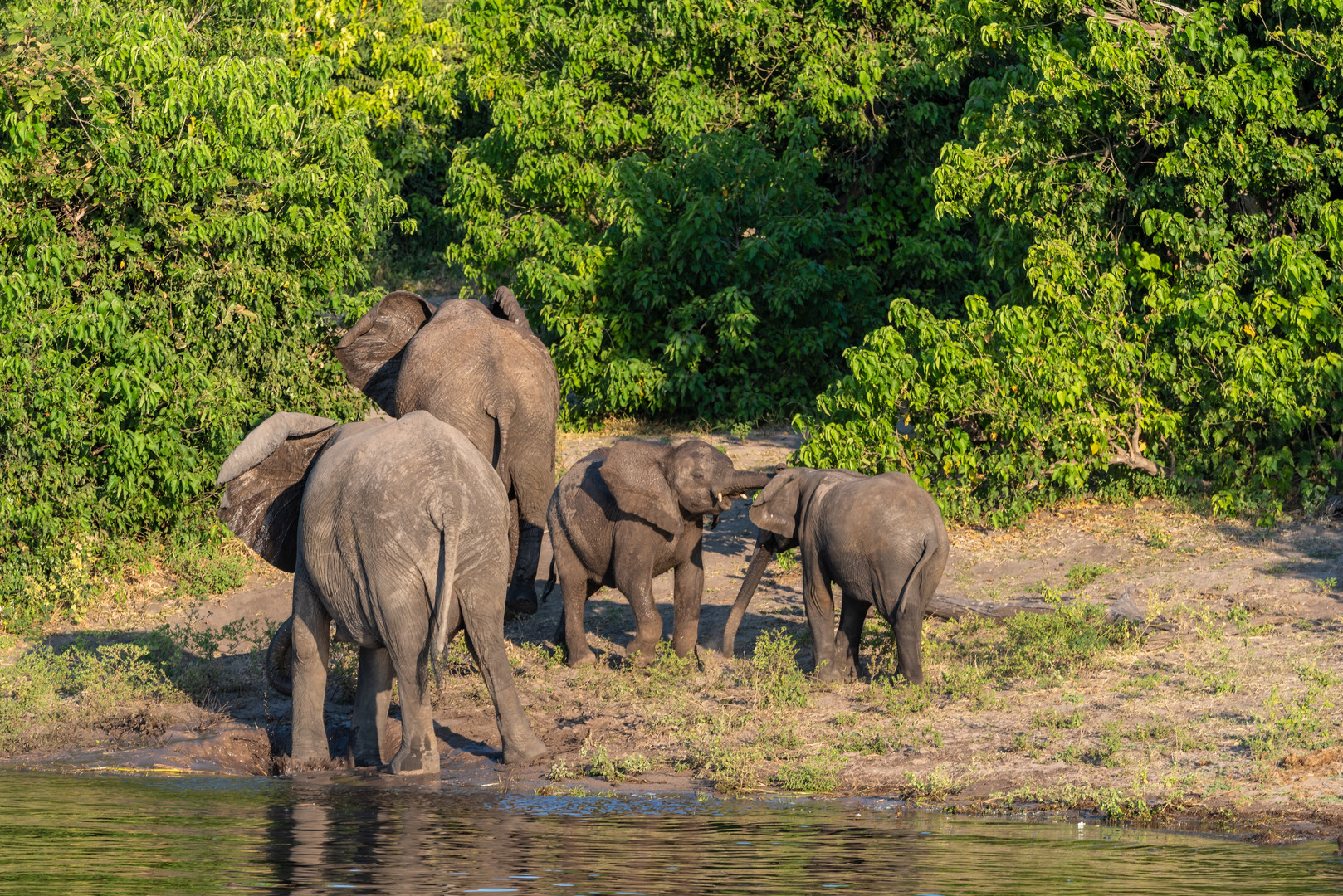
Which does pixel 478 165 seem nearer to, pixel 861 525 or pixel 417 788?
pixel 861 525

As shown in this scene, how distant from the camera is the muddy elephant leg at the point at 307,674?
9.38 m

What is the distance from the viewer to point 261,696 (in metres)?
11.1

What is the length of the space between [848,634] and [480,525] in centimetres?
329

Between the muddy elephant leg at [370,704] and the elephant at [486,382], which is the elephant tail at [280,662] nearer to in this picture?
the muddy elephant leg at [370,704]

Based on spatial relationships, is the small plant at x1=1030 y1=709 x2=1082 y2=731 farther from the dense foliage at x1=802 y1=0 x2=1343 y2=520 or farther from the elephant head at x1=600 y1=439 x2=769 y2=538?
the dense foliage at x1=802 y1=0 x2=1343 y2=520

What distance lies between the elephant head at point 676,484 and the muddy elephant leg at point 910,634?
1.47m

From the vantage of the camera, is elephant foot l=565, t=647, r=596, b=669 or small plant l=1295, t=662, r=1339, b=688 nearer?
small plant l=1295, t=662, r=1339, b=688

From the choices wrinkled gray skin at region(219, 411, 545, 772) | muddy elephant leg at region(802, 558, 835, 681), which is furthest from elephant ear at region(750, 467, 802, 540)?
wrinkled gray skin at region(219, 411, 545, 772)

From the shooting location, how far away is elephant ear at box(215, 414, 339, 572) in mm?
9750

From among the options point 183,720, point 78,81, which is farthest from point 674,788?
point 78,81

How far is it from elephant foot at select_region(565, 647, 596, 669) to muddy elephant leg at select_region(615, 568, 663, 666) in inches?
14.0

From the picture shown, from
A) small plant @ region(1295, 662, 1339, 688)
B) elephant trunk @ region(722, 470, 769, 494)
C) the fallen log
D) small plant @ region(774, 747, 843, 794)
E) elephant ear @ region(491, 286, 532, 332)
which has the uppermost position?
elephant ear @ region(491, 286, 532, 332)

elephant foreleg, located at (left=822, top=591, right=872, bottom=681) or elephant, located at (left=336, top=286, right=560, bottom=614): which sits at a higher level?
elephant, located at (left=336, top=286, right=560, bottom=614)

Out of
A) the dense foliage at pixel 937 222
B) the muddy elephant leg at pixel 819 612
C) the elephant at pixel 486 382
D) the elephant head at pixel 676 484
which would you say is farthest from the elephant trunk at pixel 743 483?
the dense foliage at pixel 937 222
